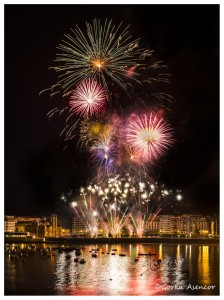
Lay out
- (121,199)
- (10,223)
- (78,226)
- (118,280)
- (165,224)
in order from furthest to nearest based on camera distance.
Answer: (78,226)
(165,224)
(10,223)
(121,199)
(118,280)

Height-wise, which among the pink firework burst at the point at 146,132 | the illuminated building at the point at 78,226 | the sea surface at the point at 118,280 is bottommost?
the illuminated building at the point at 78,226

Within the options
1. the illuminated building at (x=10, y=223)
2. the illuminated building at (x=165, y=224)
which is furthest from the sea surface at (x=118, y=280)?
the illuminated building at (x=10, y=223)

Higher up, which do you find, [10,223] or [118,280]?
[118,280]

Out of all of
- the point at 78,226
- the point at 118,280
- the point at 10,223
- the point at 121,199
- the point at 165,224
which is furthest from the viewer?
the point at 78,226

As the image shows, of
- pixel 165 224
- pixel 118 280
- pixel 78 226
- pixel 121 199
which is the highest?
pixel 121 199

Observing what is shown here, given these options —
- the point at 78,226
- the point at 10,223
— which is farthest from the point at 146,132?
the point at 78,226

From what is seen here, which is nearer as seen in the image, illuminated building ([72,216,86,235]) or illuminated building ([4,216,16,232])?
illuminated building ([4,216,16,232])

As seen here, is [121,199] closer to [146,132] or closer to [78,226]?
[146,132]

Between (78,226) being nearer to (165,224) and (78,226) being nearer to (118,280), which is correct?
(165,224)

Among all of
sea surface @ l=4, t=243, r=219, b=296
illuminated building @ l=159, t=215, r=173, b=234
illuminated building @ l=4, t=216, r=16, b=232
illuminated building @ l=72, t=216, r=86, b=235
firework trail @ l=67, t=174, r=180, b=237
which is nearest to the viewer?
sea surface @ l=4, t=243, r=219, b=296

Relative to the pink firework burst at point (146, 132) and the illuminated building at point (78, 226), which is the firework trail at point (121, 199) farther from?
the illuminated building at point (78, 226)

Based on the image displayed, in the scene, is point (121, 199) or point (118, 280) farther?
point (121, 199)

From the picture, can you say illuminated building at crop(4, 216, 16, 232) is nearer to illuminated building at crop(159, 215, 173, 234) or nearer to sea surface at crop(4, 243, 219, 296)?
illuminated building at crop(159, 215, 173, 234)

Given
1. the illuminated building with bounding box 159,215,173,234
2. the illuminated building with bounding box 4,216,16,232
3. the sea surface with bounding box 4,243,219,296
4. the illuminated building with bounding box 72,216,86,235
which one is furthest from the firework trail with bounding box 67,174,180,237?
the illuminated building with bounding box 72,216,86,235
